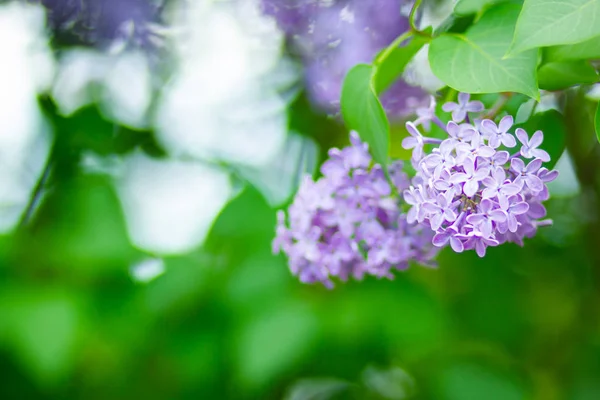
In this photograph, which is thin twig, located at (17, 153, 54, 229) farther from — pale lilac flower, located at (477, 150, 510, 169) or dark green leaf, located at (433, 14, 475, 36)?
pale lilac flower, located at (477, 150, 510, 169)

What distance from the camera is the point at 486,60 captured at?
659mm

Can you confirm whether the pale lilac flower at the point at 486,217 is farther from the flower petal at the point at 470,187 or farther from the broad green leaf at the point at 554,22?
the broad green leaf at the point at 554,22

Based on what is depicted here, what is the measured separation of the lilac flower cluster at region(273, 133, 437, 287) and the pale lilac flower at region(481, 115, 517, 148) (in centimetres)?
16

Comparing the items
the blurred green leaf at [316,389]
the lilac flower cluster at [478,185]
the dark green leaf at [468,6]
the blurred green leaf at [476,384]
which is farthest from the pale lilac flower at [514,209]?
the blurred green leaf at [316,389]

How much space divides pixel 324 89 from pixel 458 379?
27.3 inches

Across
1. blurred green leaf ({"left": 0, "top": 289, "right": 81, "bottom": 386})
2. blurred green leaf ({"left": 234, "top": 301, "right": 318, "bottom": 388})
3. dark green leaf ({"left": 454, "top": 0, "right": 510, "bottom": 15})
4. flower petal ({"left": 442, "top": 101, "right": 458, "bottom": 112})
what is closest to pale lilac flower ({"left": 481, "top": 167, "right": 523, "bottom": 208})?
flower petal ({"left": 442, "top": 101, "right": 458, "bottom": 112})

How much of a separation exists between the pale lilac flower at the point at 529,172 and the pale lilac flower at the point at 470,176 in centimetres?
3

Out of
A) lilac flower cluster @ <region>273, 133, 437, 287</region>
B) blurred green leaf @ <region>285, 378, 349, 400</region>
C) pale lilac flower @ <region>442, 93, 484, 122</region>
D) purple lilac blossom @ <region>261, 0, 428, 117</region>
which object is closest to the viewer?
pale lilac flower @ <region>442, 93, 484, 122</region>

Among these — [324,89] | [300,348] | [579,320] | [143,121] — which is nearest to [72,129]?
[143,121]

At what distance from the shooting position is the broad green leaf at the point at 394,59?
0.79 metres

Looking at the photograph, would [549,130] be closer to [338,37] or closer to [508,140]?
[508,140]

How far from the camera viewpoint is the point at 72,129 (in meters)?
1.51

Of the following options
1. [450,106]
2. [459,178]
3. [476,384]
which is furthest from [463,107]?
[476,384]

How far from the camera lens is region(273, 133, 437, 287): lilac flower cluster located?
0.79 m
